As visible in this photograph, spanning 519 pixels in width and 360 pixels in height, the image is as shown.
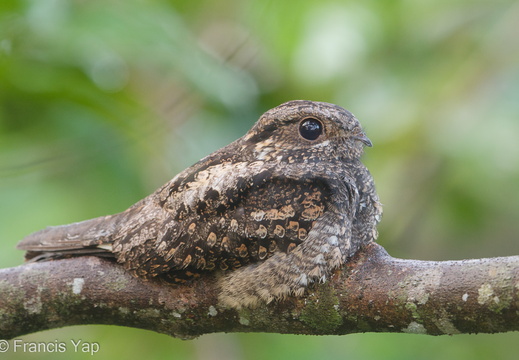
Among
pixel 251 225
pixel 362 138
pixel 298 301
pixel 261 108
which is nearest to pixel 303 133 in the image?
pixel 362 138

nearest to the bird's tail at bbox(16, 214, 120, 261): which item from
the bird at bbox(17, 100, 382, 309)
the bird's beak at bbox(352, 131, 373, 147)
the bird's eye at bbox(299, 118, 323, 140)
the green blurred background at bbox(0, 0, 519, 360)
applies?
the bird at bbox(17, 100, 382, 309)

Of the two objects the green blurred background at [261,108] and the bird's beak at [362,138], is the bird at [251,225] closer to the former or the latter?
the bird's beak at [362,138]

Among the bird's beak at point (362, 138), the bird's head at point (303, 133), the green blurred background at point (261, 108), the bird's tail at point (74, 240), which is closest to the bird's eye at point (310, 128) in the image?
the bird's head at point (303, 133)

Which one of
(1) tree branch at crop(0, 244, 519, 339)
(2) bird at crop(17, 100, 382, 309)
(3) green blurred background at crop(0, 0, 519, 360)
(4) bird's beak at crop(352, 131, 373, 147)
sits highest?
(3) green blurred background at crop(0, 0, 519, 360)

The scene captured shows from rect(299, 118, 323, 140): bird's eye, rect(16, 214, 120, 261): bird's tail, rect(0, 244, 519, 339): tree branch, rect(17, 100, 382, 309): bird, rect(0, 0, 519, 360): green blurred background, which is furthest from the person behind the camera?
rect(0, 0, 519, 360): green blurred background

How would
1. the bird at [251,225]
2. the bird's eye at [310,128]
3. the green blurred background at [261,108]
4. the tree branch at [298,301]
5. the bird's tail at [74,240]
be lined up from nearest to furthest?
the tree branch at [298,301] → the bird at [251,225] → the bird's tail at [74,240] → the bird's eye at [310,128] → the green blurred background at [261,108]

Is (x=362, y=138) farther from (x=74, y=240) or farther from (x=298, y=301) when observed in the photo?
(x=74, y=240)

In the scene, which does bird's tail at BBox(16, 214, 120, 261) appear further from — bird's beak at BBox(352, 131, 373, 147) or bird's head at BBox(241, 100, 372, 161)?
bird's beak at BBox(352, 131, 373, 147)

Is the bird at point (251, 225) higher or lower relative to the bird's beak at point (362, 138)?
lower

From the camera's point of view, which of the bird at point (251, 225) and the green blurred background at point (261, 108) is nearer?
the bird at point (251, 225)
